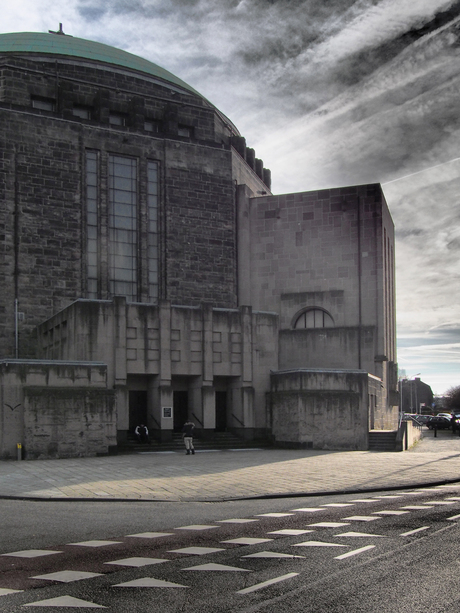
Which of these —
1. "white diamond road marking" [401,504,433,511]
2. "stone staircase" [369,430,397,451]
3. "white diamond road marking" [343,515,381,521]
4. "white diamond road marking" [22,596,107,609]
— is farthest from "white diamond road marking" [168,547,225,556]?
"stone staircase" [369,430,397,451]

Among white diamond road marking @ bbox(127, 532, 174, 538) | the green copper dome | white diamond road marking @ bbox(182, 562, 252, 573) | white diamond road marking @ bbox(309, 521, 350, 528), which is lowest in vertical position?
white diamond road marking @ bbox(309, 521, 350, 528)

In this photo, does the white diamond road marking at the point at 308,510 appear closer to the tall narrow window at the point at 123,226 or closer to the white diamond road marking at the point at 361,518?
the white diamond road marking at the point at 361,518

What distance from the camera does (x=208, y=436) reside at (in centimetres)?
3459

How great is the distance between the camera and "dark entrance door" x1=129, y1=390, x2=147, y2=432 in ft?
115

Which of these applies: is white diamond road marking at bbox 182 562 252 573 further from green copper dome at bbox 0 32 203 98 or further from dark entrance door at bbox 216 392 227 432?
green copper dome at bbox 0 32 203 98

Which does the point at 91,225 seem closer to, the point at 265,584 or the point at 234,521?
the point at 234,521

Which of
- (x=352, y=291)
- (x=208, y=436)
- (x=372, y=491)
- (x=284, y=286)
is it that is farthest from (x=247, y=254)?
(x=372, y=491)

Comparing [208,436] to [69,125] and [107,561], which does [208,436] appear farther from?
[107,561]

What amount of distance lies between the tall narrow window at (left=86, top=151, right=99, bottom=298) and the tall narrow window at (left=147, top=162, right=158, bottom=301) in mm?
3244

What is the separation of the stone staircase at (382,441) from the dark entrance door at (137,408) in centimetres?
1093

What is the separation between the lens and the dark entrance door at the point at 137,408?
115 ft

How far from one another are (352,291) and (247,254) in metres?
7.12

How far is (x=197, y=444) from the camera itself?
1315 inches

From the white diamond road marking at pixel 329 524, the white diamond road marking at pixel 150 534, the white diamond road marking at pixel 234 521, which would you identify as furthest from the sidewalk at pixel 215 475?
the white diamond road marking at pixel 150 534
